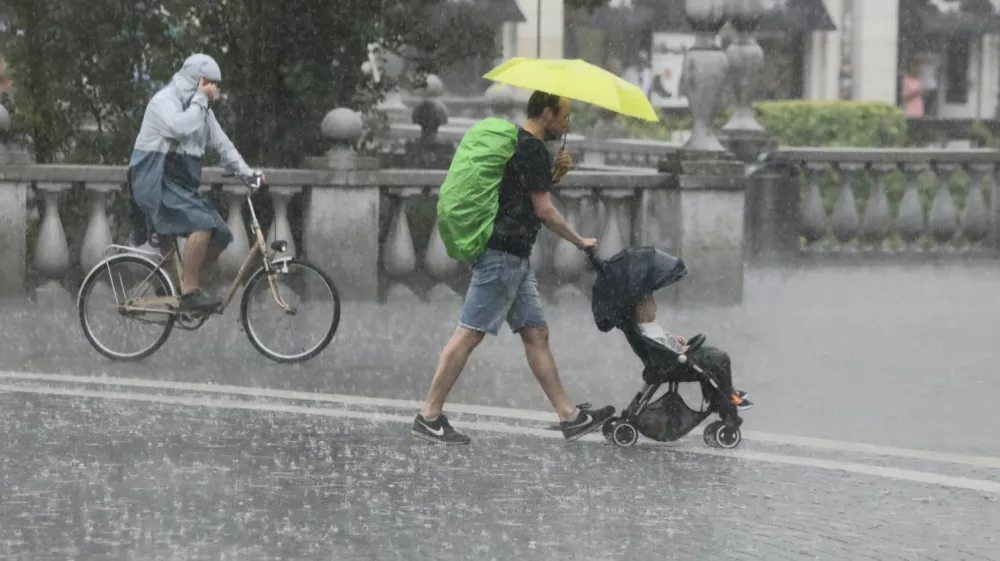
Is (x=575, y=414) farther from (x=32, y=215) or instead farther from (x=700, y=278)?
(x=32, y=215)

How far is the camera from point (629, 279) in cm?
877

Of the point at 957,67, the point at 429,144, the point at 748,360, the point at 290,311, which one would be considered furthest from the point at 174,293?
the point at 957,67

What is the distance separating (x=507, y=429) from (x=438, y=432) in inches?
18.5

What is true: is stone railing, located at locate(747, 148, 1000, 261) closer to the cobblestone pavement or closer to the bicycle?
the bicycle

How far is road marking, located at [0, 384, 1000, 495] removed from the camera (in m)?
8.25

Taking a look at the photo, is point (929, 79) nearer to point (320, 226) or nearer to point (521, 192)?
point (320, 226)

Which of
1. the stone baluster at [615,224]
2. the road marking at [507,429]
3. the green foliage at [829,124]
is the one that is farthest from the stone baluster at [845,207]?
the green foliage at [829,124]

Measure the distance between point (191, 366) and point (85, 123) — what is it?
19.6 feet

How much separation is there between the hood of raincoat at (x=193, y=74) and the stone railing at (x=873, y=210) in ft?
23.4

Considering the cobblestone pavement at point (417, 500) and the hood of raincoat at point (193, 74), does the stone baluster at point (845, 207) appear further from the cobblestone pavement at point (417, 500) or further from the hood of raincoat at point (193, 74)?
the cobblestone pavement at point (417, 500)

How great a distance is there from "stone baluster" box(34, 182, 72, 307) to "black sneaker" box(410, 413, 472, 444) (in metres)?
5.28

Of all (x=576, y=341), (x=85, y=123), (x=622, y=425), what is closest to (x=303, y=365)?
(x=576, y=341)

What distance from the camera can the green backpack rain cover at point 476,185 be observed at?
8789mm

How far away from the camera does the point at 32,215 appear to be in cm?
1572
